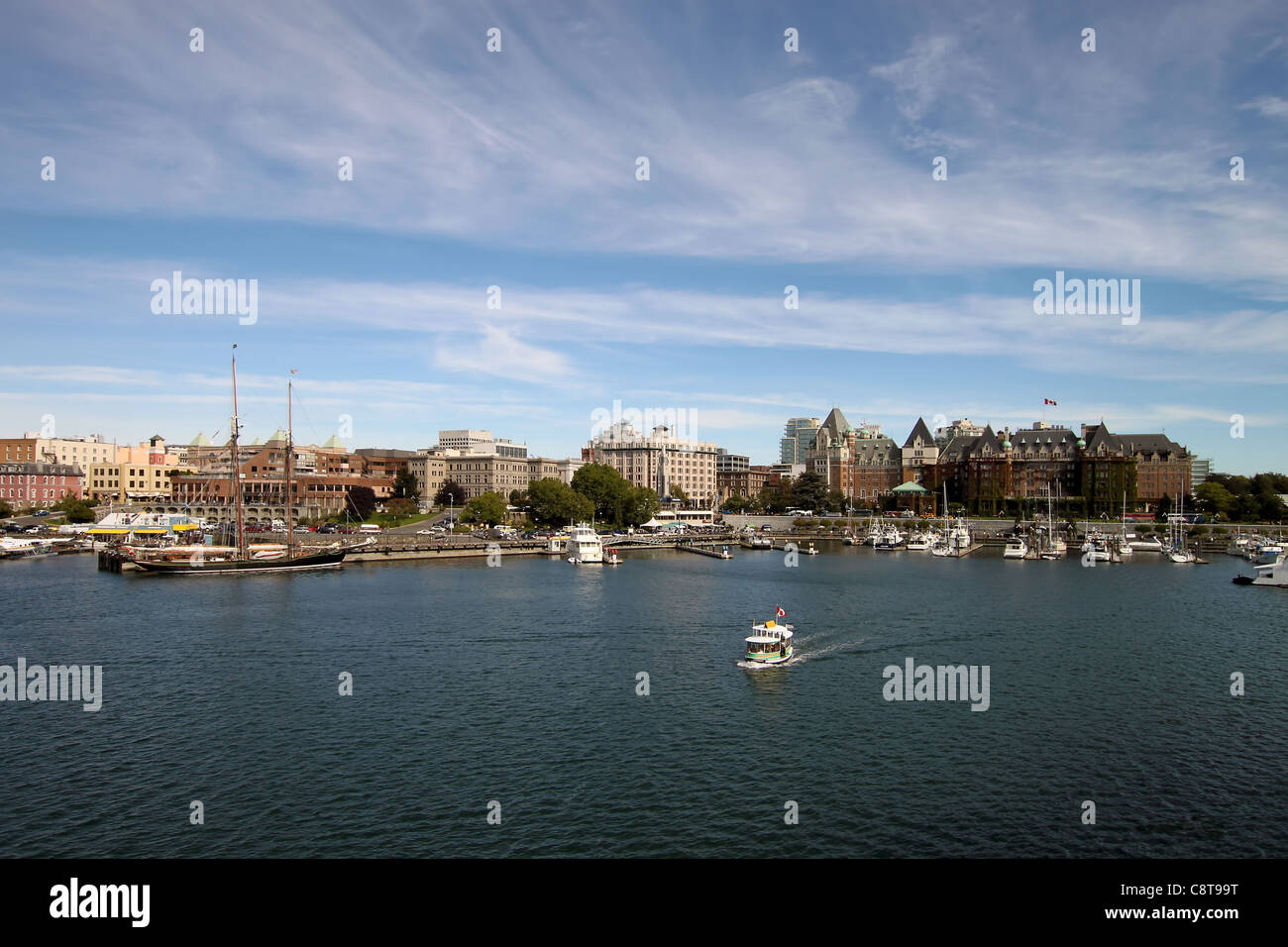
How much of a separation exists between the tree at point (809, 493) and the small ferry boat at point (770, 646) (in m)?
138

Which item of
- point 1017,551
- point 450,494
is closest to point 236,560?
point 450,494

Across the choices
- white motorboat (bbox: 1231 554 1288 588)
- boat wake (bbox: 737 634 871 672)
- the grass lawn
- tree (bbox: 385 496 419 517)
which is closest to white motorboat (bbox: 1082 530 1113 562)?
white motorboat (bbox: 1231 554 1288 588)

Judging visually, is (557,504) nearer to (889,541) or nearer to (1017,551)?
(889,541)

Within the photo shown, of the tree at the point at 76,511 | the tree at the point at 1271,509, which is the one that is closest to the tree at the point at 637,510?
the tree at the point at 76,511

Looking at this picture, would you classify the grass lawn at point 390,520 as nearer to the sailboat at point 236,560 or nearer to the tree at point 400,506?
the tree at point 400,506

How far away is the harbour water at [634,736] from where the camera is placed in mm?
22500

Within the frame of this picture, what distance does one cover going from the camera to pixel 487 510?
13425cm

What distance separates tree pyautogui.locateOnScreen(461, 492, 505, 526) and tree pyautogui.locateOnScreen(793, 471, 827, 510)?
6813 centimetres

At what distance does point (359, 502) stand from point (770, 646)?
400 feet

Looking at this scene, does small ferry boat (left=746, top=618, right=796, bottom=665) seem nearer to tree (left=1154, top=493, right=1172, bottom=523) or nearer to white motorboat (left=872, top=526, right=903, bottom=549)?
white motorboat (left=872, top=526, right=903, bottom=549)
